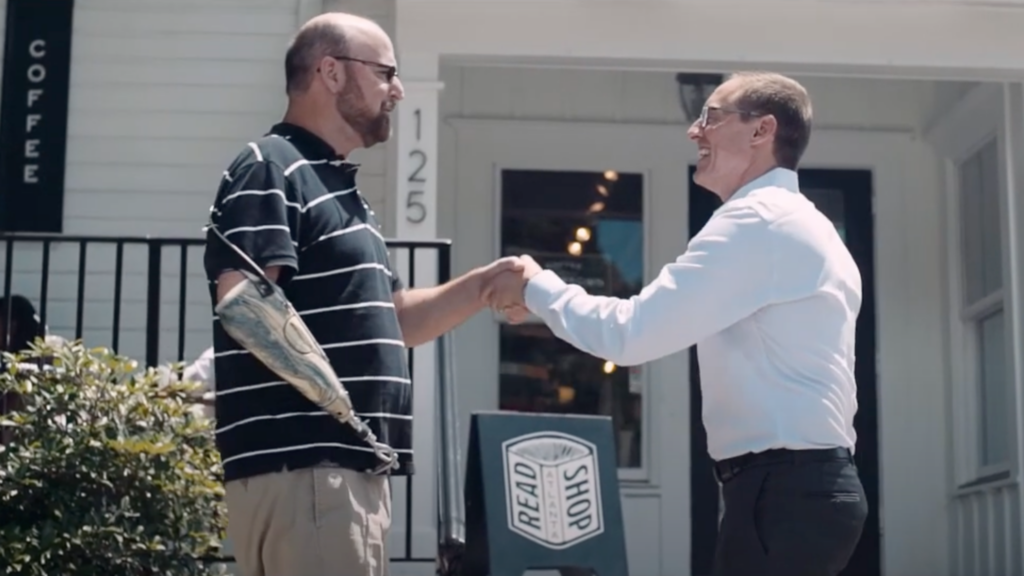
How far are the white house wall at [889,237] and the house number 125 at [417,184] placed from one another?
1350 millimetres

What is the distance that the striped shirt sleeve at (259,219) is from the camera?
10.2 feet

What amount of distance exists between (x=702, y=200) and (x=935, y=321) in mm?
1367

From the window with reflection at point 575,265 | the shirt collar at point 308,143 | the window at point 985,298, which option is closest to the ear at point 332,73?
the shirt collar at point 308,143

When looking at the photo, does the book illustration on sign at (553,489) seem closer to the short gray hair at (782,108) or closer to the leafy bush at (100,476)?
the leafy bush at (100,476)

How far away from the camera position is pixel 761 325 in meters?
3.31

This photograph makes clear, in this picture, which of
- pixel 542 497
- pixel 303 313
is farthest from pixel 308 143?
pixel 542 497

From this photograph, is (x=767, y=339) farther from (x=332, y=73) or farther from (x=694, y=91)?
(x=694, y=91)

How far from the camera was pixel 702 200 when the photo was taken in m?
8.41

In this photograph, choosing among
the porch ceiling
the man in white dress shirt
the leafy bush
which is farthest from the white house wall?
the man in white dress shirt

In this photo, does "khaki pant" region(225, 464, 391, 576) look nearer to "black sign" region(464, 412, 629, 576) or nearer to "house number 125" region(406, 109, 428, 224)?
"black sign" region(464, 412, 629, 576)

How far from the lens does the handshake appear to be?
3920 mm

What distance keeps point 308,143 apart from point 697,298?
89 cm

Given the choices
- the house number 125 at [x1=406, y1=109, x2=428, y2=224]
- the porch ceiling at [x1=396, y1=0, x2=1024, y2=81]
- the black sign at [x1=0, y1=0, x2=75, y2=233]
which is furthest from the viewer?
the black sign at [x1=0, y1=0, x2=75, y2=233]

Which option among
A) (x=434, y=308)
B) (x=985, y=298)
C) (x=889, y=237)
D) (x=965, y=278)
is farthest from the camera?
(x=889, y=237)
